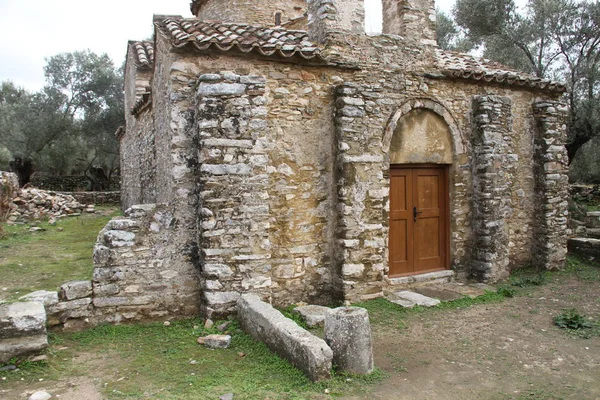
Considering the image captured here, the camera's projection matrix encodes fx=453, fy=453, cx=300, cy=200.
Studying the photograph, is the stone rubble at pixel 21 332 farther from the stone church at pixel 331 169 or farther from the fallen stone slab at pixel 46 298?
the stone church at pixel 331 169

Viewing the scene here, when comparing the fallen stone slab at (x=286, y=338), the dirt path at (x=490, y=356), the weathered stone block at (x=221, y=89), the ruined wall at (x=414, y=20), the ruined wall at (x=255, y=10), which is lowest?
the dirt path at (x=490, y=356)

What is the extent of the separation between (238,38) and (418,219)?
441 centimetres

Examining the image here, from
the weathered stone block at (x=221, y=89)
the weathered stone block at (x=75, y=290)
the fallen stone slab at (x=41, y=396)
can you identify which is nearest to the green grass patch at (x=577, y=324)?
the weathered stone block at (x=221, y=89)

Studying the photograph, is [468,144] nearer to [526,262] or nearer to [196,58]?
[526,262]

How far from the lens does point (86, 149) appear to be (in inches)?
1155

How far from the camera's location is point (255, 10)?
12.8m

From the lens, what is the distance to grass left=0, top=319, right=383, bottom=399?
13.8 feet

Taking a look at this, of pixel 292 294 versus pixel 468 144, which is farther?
pixel 468 144

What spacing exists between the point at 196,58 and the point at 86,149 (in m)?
26.1

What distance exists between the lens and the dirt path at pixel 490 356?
4.37 m

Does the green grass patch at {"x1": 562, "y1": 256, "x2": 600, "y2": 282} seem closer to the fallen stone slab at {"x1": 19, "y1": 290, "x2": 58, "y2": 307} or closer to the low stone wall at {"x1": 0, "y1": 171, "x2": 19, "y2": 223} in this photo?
Result: the fallen stone slab at {"x1": 19, "y1": 290, "x2": 58, "y2": 307}

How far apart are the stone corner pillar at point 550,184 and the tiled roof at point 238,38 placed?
5392mm

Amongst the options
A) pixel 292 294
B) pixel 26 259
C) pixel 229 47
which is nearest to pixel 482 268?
pixel 292 294

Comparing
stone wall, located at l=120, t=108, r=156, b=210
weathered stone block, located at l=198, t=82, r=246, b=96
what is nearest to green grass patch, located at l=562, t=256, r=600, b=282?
weathered stone block, located at l=198, t=82, r=246, b=96
